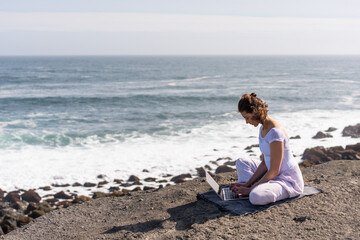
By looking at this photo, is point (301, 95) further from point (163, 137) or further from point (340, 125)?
point (163, 137)

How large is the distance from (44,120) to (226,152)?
44.6 feet

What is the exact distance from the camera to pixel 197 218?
5531 mm

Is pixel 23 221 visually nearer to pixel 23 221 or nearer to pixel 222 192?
pixel 23 221

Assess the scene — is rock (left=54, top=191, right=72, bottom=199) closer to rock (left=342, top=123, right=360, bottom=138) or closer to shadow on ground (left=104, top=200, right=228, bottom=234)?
shadow on ground (left=104, top=200, right=228, bottom=234)

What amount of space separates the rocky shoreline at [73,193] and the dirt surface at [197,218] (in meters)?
1.44

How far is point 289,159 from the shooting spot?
17.6 ft

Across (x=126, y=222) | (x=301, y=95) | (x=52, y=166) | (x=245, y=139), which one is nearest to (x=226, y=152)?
(x=245, y=139)

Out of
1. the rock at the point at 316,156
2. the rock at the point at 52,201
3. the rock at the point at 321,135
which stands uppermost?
the rock at the point at 316,156

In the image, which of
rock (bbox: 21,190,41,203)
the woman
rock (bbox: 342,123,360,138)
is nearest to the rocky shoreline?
rock (bbox: 21,190,41,203)

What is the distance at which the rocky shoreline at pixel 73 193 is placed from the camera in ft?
29.6

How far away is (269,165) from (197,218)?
4.11 ft

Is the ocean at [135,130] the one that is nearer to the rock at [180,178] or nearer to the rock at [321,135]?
the rock at [321,135]

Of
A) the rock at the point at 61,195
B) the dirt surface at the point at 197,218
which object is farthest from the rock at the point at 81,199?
the dirt surface at the point at 197,218

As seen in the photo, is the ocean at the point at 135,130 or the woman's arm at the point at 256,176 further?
the ocean at the point at 135,130
